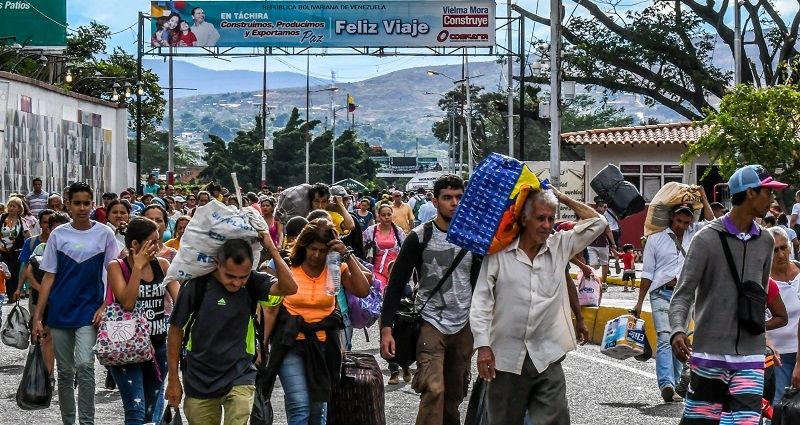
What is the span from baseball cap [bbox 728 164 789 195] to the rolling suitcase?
8.07ft

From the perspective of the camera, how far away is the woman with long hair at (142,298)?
8.25 m

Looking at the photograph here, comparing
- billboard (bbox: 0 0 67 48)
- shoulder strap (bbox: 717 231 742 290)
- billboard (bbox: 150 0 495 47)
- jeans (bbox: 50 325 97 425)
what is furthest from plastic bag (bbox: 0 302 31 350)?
billboard (bbox: 150 0 495 47)

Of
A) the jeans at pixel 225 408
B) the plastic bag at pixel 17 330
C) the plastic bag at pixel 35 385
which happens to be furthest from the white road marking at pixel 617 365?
the jeans at pixel 225 408

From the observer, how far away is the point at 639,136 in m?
42.8

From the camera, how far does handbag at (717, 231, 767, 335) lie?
7129 mm

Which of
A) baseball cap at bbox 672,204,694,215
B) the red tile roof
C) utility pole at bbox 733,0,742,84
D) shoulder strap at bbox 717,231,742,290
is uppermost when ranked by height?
utility pole at bbox 733,0,742,84

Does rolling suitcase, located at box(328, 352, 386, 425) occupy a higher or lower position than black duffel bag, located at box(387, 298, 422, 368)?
lower

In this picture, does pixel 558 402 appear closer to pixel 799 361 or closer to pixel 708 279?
pixel 708 279

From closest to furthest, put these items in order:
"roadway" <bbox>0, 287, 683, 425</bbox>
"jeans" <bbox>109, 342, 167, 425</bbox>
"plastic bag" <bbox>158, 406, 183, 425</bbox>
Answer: "plastic bag" <bbox>158, 406, 183, 425</bbox> → "jeans" <bbox>109, 342, 167, 425</bbox> → "roadway" <bbox>0, 287, 683, 425</bbox>

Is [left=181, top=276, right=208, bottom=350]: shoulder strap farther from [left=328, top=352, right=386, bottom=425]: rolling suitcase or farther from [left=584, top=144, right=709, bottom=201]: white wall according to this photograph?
[left=584, top=144, right=709, bottom=201]: white wall

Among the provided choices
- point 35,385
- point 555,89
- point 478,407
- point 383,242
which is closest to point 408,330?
point 478,407

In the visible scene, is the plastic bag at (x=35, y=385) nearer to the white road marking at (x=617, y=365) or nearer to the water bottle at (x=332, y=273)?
the water bottle at (x=332, y=273)

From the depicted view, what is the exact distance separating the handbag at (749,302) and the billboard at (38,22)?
38491 mm

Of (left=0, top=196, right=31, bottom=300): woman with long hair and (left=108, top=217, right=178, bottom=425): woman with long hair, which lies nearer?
(left=108, top=217, right=178, bottom=425): woman with long hair
